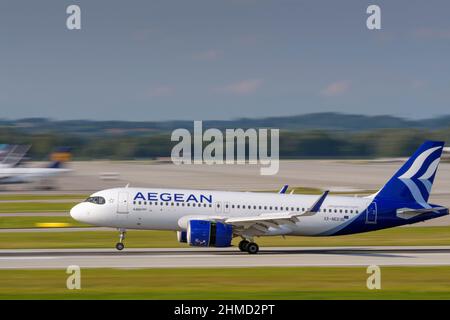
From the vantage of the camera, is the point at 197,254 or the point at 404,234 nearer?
the point at 197,254

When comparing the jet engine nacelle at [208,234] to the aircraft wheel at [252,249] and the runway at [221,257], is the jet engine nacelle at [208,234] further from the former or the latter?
the aircraft wheel at [252,249]

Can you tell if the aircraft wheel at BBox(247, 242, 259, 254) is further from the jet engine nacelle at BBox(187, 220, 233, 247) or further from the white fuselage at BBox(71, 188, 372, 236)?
the jet engine nacelle at BBox(187, 220, 233, 247)

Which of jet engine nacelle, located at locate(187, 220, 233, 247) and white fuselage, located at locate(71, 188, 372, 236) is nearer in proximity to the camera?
jet engine nacelle, located at locate(187, 220, 233, 247)

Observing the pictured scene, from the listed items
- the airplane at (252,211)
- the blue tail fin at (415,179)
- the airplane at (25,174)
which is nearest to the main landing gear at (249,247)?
the airplane at (252,211)

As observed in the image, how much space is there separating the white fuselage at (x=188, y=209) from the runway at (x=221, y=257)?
150 cm

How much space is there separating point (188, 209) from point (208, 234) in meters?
2.12

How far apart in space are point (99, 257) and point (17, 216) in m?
30.1

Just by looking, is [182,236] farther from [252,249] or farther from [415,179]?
[415,179]

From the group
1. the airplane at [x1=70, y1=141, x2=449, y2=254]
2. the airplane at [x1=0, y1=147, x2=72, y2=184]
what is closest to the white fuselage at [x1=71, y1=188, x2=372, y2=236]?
the airplane at [x1=70, y1=141, x2=449, y2=254]

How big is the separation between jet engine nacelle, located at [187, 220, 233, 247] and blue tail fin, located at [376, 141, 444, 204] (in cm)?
960

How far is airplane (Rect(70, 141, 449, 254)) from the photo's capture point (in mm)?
43562

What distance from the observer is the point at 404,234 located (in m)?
58.0
